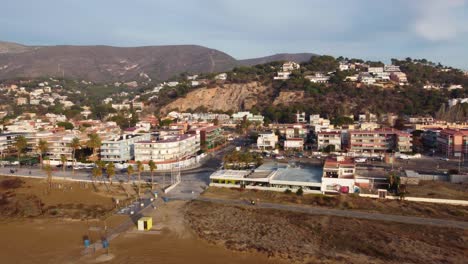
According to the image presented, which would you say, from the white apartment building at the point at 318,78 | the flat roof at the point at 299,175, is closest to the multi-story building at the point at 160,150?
the flat roof at the point at 299,175

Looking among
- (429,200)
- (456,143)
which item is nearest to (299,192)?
(429,200)

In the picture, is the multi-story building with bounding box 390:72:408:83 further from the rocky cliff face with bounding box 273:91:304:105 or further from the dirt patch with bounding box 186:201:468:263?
the dirt patch with bounding box 186:201:468:263

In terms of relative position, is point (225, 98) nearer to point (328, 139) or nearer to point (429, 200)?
point (328, 139)

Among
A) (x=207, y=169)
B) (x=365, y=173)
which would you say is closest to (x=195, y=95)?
(x=207, y=169)

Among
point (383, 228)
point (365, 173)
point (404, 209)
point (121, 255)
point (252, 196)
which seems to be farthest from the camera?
point (365, 173)

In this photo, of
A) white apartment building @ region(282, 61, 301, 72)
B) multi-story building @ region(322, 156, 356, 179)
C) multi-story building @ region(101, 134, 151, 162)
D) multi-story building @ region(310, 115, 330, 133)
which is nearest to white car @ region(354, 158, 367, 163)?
multi-story building @ region(322, 156, 356, 179)

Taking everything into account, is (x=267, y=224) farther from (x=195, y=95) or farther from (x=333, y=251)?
(x=195, y=95)
